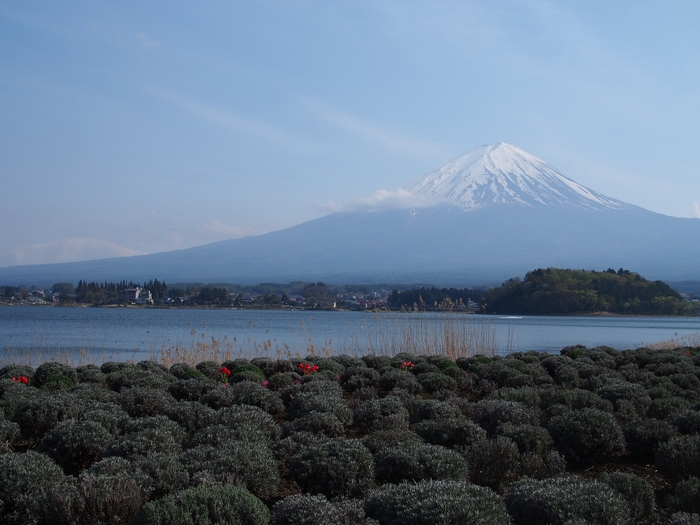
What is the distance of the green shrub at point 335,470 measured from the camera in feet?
15.5

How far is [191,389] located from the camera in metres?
8.58

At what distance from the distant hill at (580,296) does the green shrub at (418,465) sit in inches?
1965

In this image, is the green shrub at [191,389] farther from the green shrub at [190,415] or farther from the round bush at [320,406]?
the green shrub at [190,415]

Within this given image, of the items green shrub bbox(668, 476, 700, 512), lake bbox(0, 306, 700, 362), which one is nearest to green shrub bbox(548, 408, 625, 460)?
green shrub bbox(668, 476, 700, 512)

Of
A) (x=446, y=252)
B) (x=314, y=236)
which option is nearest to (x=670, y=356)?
(x=446, y=252)

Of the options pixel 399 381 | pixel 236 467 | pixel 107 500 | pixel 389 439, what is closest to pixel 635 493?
pixel 389 439

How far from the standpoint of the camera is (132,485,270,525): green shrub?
11.8 feet

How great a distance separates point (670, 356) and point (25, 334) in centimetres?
2572

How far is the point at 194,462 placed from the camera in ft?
15.6

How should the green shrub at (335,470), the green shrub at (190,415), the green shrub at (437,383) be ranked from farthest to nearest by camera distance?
the green shrub at (437,383), the green shrub at (190,415), the green shrub at (335,470)

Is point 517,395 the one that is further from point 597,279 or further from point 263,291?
point 263,291

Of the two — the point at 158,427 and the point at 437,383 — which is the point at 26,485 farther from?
the point at 437,383

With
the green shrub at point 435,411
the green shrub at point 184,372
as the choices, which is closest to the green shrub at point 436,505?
the green shrub at point 435,411

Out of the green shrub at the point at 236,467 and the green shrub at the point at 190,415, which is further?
the green shrub at the point at 190,415
